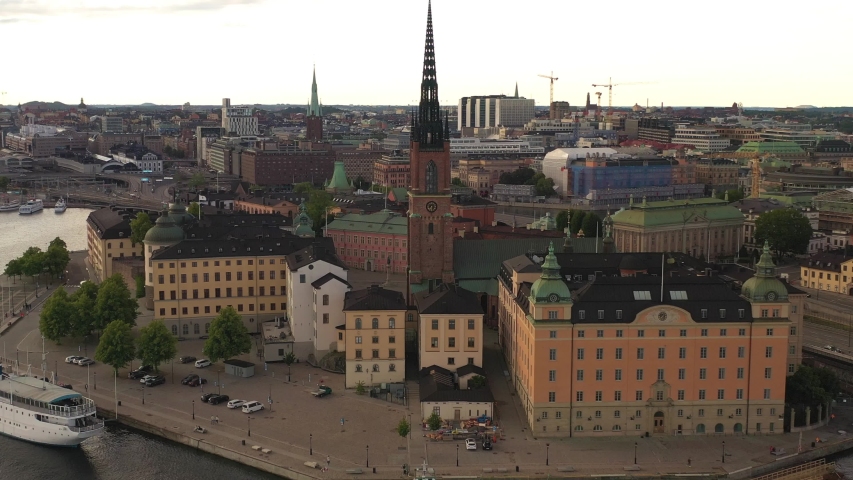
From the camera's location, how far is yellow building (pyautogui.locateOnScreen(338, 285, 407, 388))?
6794 cm

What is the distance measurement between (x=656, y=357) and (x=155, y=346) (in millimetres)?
33067

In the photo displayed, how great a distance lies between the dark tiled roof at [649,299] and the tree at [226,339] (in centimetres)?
2492

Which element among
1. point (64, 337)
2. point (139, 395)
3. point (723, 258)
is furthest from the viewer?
point (723, 258)

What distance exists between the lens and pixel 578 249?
93.1 meters

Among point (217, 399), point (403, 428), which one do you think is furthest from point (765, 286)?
point (217, 399)

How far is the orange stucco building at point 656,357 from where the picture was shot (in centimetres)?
5894

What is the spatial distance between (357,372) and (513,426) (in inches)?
485

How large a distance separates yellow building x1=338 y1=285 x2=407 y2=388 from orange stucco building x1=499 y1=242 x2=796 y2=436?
37.0ft

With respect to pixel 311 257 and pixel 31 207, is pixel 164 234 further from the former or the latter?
pixel 31 207

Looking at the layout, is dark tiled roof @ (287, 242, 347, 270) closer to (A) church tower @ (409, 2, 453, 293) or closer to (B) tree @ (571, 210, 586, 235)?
(A) church tower @ (409, 2, 453, 293)

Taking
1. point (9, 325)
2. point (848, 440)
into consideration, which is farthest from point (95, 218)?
point (848, 440)

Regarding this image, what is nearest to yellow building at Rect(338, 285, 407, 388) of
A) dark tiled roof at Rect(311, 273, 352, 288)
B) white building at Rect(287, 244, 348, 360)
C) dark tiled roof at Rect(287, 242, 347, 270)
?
dark tiled roof at Rect(311, 273, 352, 288)

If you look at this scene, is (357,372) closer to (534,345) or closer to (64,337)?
(534,345)

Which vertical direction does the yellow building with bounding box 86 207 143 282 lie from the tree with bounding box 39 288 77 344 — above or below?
above
